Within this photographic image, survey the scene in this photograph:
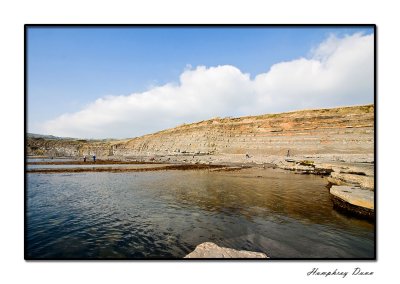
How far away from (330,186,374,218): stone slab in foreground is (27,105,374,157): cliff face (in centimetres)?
1861

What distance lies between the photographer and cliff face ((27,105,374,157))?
2977cm

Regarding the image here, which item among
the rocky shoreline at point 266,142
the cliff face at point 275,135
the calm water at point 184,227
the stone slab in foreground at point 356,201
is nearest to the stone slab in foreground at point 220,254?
the calm water at point 184,227

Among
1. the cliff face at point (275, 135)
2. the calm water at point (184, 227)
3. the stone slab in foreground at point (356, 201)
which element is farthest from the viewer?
the cliff face at point (275, 135)

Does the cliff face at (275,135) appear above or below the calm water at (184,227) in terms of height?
above

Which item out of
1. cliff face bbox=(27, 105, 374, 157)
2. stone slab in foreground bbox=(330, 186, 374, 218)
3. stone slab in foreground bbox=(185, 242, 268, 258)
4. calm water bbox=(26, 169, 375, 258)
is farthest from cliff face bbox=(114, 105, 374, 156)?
stone slab in foreground bbox=(185, 242, 268, 258)

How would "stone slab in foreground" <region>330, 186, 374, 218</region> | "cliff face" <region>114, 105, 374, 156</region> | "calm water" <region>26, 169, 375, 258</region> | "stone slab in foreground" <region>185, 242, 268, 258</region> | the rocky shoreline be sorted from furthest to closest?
"cliff face" <region>114, 105, 374, 156</region>
the rocky shoreline
"stone slab in foreground" <region>330, 186, 374, 218</region>
"calm water" <region>26, 169, 375, 258</region>
"stone slab in foreground" <region>185, 242, 268, 258</region>

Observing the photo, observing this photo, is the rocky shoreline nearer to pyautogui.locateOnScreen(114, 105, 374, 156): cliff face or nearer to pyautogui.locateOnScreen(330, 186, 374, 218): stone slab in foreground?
pyautogui.locateOnScreen(114, 105, 374, 156): cliff face

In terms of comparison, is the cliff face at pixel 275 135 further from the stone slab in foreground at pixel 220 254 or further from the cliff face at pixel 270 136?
the stone slab in foreground at pixel 220 254

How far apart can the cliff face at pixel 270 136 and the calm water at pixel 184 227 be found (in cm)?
2000

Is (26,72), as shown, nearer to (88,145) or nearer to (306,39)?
(306,39)

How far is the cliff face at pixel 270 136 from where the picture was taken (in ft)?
97.7

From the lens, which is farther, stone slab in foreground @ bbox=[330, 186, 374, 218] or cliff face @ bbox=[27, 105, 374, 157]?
cliff face @ bbox=[27, 105, 374, 157]

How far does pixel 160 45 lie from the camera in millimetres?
6125
